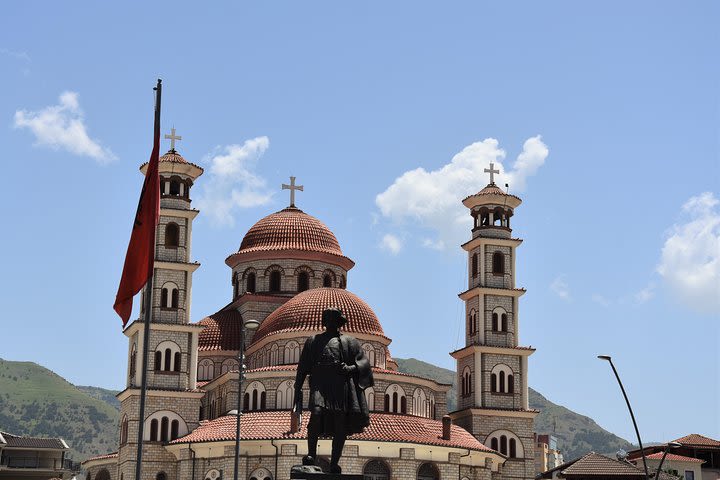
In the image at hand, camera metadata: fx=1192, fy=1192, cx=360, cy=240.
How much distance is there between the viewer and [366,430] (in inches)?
2376

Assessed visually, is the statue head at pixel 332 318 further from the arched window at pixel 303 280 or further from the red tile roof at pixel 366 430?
the arched window at pixel 303 280

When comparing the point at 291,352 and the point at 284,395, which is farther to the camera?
the point at 291,352

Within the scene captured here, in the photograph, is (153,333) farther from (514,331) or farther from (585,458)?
(585,458)

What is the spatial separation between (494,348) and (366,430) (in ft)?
43.3

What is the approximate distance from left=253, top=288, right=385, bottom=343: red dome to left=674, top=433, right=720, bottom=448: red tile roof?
88.6ft

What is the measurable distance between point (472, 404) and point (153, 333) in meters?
19.1

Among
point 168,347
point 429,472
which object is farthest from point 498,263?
point 168,347

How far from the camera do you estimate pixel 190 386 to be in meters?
66.2

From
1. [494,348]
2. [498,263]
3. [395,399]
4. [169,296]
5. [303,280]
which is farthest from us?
[303,280]

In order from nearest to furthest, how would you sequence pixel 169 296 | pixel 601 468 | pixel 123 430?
Answer: pixel 123 430 → pixel 169 296 → pixel 601 468

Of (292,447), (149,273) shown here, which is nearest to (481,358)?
(292,447)

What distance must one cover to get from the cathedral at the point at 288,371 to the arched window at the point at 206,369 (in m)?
0.06

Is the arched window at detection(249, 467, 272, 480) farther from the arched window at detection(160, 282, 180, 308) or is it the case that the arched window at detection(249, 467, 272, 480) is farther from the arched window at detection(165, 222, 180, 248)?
the arched window at detection(165, 222, 180, 248)

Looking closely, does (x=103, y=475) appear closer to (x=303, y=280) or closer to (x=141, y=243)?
(x=303, y=280)
